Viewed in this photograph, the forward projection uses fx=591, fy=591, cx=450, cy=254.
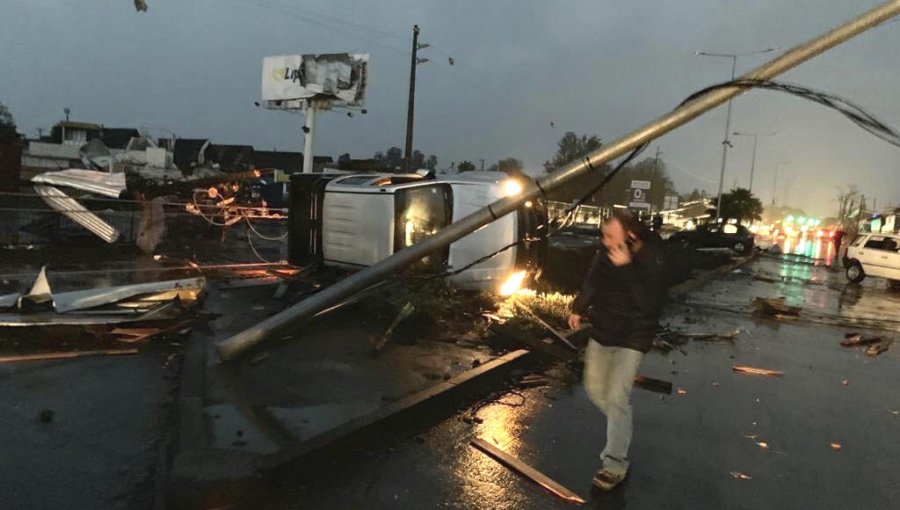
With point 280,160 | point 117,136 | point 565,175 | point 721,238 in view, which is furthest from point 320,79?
point 117,136

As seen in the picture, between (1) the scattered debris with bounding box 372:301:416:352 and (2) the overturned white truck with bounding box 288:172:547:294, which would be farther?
(2) the overturned white truck with bounding box 288:172:547:294

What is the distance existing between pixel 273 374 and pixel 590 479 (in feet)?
11.1

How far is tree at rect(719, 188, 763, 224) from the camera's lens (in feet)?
168

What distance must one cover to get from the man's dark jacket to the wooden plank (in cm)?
107

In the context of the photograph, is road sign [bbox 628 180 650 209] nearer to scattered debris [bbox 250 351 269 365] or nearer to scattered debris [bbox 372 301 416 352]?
scattered debris [bbox 372 301 416 352]

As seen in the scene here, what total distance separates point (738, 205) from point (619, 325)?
52.8 m

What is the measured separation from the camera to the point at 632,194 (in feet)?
74.9

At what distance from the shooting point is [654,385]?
693 cm

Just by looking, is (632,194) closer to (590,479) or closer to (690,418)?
(690,418)

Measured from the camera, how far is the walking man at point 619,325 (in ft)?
14.0

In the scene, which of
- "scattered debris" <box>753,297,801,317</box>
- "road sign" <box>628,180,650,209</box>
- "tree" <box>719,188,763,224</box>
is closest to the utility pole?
"road sign" <box>628,180,650,209</box>

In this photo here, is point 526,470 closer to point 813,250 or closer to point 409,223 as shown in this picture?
point 409,223

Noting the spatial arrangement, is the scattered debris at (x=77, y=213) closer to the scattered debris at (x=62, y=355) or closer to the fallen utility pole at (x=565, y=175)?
the scattered debris at (x=62, y=355)

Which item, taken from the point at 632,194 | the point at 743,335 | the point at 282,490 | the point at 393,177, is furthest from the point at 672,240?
the point at 282,490
